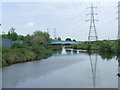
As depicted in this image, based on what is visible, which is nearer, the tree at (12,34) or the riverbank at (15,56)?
the riverbank at (15,56)

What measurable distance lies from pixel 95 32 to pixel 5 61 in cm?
2218

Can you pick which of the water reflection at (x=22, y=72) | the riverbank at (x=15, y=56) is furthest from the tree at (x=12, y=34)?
the water reflection at (x=22, y=72)

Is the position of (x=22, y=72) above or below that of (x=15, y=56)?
below

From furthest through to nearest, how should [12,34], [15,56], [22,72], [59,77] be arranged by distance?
[12,34] → [15,56] → [22,72] → [59,77]

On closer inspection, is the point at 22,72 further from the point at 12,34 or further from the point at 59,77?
the point at 12,34

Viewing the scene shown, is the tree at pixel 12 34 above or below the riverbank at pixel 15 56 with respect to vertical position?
above

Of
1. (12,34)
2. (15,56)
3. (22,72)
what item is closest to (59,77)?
(22,72)

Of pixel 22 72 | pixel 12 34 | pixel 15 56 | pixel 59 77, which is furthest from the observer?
pixel 12 34

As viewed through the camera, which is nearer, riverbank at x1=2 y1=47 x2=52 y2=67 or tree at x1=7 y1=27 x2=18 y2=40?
riverbank at x1=2 y1=47 x2=52 y2=67

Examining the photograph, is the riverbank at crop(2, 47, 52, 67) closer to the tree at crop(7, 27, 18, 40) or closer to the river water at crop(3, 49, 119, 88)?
the river water at crop(3, 49, 119, 88)

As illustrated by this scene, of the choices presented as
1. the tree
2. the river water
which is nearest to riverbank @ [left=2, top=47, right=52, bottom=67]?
the river water

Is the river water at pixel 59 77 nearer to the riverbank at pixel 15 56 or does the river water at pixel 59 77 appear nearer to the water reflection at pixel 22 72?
the water reflection at pixel 22 72

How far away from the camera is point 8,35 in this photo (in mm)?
26312

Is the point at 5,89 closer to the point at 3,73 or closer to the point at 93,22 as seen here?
the point at 3,73
